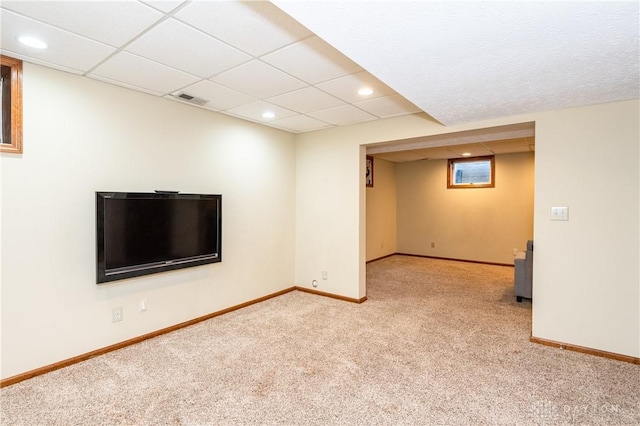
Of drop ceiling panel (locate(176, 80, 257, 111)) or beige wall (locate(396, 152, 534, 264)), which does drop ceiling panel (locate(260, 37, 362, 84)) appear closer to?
drop ceiling panel (locate(176, 80, 257, 111))

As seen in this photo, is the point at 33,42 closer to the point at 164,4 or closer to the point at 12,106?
the point at 12,106

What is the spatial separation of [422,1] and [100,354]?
3.56 m

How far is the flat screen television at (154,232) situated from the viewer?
2.85 metres

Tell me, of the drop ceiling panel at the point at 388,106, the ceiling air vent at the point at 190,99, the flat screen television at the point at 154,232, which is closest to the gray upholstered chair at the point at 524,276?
the drop ceiling panel at the point at 388,106

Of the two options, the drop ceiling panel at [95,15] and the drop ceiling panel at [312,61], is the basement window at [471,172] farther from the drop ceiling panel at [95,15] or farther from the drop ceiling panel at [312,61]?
the drop ceiling panel at [95,15]

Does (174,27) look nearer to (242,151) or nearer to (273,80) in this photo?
(273,80)

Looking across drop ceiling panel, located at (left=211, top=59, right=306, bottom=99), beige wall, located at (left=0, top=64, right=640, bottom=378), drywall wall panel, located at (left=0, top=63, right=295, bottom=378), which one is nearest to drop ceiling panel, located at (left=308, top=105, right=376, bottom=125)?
beige wall, located at (left=0, top=64, right=640, bottom=378)

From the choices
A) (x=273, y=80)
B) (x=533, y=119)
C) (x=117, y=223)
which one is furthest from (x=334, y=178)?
(x=117, y=223)

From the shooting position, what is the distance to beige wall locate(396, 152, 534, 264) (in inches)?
264

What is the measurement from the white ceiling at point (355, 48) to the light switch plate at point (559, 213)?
944mm

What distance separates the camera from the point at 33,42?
85.4 inches

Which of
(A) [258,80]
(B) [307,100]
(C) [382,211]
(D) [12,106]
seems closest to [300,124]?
(B) [307,100]

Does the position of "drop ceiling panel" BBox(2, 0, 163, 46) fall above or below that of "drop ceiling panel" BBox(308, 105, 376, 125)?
below

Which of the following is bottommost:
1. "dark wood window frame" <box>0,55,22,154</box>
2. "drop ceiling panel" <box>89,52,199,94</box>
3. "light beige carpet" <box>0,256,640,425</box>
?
"light beige carpet" <box>0,256,640,425</box>
